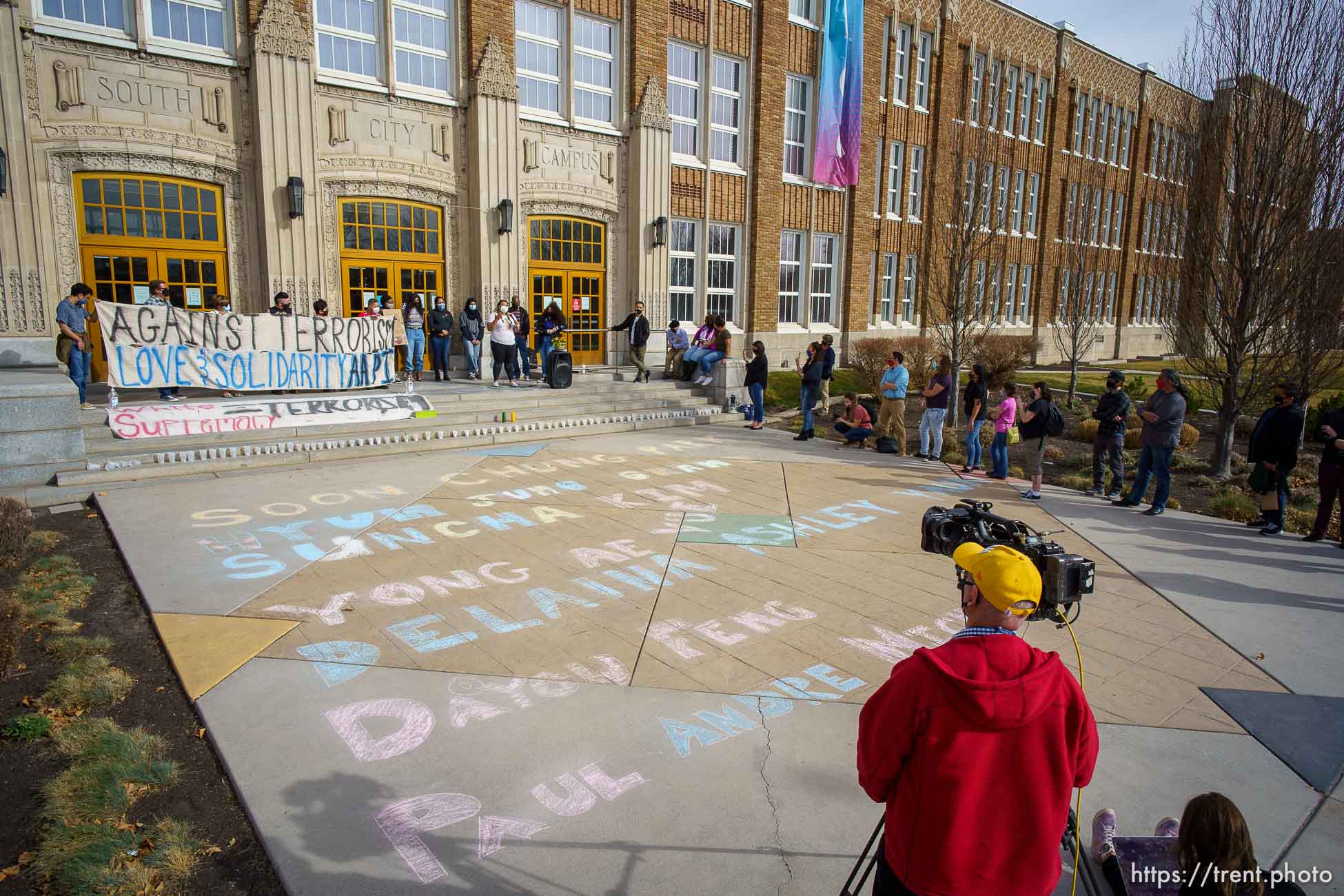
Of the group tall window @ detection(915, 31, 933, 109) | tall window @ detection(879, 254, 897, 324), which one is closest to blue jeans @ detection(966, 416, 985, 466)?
tall window @ detection(879, 254, 897, 324)

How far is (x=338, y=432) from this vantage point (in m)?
12.7

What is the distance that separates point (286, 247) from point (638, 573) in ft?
39.5

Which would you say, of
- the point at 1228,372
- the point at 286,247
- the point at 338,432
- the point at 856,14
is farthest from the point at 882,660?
the point at 856,14

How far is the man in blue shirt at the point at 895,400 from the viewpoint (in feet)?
47.5

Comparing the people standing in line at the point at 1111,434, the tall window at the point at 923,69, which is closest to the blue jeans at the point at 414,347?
the people standing in line at the point at 1111,434

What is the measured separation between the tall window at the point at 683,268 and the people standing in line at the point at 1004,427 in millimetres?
11568

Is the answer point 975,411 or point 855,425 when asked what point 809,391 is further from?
point 975,411

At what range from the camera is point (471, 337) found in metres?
17.4

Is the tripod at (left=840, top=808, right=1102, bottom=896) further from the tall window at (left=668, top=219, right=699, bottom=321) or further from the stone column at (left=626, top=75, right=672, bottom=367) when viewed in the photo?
the tall window at (left=668, top=219, right=699, bottom=321)

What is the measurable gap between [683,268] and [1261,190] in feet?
44.3

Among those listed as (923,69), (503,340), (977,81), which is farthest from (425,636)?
(977,81)

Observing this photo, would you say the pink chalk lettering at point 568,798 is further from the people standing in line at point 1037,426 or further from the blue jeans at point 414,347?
the blue jeans at point 414,347

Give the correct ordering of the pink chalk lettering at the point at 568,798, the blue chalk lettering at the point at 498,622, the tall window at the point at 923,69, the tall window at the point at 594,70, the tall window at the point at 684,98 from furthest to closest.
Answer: the tall window at the point at 923,69 → the tall window at the point at 684,98 → the tall window at the point at 594,70 → the blue chalk lettering at the point at 498,622 → the pink chalk lettering at the point at 568,798

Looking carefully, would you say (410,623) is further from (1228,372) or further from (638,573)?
(1228,372)
